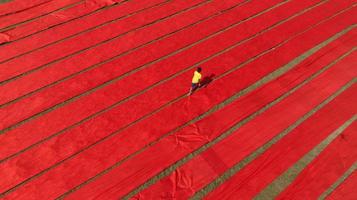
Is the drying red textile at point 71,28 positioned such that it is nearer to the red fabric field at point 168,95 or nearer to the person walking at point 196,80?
the red fabric field at point 168,95

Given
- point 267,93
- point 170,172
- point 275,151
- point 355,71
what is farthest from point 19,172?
point 355,71

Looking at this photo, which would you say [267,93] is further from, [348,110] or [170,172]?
[170,172]

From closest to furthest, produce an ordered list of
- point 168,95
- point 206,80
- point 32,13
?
point 168,95
point 206,80
point 32,13

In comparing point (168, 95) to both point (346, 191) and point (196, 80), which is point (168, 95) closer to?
point (196, 80)

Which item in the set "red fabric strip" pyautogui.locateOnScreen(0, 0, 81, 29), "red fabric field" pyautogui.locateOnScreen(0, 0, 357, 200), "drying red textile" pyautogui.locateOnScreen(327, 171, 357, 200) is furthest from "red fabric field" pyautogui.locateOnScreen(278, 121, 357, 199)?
"red fabric strip" pyautogui.locateOnScreen(0, 0, 81, 29)

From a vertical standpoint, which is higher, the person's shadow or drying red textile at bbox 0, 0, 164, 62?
drying red textile at bbox 0, 0, 164, 62

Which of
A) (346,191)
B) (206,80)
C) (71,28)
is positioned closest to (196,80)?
(206,80)

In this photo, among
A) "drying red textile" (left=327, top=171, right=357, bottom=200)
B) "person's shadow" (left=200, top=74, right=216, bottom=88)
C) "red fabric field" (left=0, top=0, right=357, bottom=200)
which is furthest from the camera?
"person's shadow" (left=200, top=74, right=216, bottom=88)

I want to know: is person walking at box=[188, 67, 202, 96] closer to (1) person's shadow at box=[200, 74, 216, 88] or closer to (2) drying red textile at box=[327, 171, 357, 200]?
(1) person's shadow at box=[200, 74, 216, 88]
